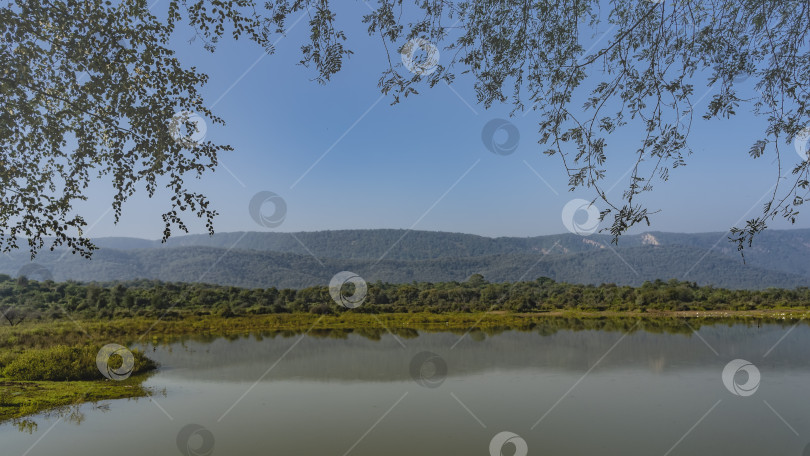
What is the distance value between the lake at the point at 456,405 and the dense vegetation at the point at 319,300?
2007 cm

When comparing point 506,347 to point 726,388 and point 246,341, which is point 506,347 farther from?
point 246,341

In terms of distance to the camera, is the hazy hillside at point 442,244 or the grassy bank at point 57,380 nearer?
the grassy bank at point 57,380

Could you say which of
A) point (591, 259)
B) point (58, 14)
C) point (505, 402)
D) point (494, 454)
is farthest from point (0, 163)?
point (591, 259)

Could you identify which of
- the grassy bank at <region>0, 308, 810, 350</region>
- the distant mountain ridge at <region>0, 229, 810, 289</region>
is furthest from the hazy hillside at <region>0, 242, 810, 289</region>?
the grassy bank at <region>0, 308, 810, 350</region>

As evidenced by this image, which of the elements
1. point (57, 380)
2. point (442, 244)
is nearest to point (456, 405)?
point (57, 380)

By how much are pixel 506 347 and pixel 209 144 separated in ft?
80.1

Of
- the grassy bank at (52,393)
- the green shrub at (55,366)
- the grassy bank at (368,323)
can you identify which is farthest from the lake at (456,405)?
the grassy bank at (368,323)

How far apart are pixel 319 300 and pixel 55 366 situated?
109ft

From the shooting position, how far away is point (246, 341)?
3152cm

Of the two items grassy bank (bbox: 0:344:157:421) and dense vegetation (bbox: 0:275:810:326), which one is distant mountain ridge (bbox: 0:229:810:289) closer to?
dense vegetation (bbox: 0:275:810:326)

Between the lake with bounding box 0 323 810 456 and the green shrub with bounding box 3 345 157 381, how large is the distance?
2.61 m

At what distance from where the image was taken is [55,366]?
18.6 metres

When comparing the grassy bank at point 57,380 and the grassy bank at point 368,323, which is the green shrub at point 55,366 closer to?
the grassy bank at point 57,380

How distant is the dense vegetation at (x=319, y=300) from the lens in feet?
141
